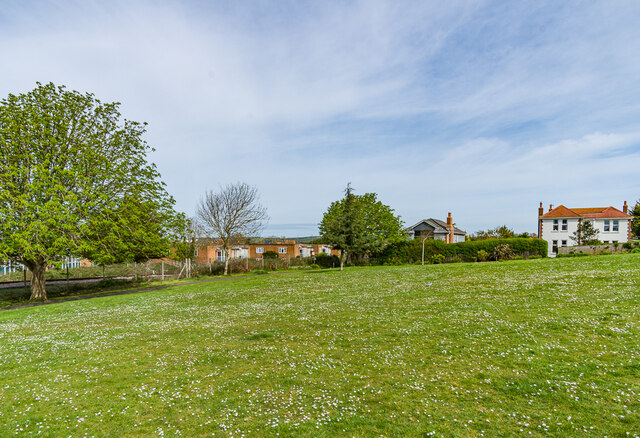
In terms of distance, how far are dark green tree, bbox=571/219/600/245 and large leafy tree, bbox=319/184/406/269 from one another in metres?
31.6

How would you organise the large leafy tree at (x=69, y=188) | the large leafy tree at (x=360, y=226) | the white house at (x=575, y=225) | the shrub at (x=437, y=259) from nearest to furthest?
the large leafy tree at (x=69, y=188), the large leafy tree at (x=360, y=226), the shrub at (x=437, y=259), the white house at (x=575, y=225)

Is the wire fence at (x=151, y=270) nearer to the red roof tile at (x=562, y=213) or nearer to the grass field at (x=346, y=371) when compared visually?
the grass field at (x=346, y=371)

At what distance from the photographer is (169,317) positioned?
1446cm

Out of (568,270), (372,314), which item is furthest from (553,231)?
(372,314)

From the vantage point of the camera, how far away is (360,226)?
128ft

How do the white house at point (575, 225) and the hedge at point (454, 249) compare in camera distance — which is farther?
the white house at point (575, 225)

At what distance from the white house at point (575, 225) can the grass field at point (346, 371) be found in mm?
54211

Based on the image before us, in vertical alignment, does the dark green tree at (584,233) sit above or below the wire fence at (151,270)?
above

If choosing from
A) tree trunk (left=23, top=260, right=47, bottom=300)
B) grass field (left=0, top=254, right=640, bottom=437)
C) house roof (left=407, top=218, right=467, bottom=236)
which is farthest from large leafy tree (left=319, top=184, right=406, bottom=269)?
tree trunk (left=23, top=260, right=47, bottom=300)

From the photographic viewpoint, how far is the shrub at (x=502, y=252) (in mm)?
38491

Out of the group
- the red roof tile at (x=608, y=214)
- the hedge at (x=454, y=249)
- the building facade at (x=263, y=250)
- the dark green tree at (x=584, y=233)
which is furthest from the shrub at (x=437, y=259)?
the red roof tile at (x=608, y=214)

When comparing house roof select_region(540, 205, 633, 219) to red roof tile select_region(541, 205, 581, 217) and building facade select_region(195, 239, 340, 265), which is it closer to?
red roof tile select_region(541, 205, 581, 217)

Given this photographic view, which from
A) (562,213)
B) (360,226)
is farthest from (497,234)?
(360,226)

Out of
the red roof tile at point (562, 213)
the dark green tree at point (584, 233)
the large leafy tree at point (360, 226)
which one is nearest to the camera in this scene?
the large leafy tree at point (360, 226)
